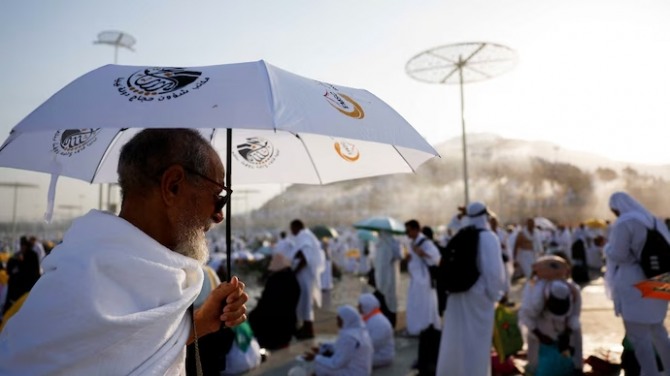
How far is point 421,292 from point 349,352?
2.78 m

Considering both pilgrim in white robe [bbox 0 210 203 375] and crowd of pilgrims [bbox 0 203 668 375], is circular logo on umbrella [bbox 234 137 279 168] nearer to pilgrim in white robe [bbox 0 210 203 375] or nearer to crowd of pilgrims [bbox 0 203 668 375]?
crowd of pilgrims [bbox 0 203 668 375]

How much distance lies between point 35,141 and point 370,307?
14.8ft

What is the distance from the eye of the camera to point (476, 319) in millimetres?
4379

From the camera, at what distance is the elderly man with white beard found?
1080 millimetres

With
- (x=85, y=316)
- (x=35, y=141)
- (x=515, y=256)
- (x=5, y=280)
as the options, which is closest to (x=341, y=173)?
(x=35, y=141)

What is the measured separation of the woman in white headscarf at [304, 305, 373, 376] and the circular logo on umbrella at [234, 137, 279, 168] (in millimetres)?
2688

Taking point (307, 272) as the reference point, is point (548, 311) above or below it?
above

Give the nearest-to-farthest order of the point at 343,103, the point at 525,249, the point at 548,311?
the point at 343,103
the point at 548,311
the point at 525,249

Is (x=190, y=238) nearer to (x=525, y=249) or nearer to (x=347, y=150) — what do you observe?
(x=347, y=150)

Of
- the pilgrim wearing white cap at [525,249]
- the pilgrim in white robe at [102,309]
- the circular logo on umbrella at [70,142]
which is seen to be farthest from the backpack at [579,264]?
the pilgrim in white robe at [102,309]

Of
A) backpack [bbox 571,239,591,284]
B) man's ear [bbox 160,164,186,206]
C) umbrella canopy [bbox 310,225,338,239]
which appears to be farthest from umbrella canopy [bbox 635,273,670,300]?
umbrella canopy [bbox 310,225,338,239]

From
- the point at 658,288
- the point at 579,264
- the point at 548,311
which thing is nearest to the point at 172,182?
the point at 658,288

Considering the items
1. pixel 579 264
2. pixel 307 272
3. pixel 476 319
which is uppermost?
pixel 476 319

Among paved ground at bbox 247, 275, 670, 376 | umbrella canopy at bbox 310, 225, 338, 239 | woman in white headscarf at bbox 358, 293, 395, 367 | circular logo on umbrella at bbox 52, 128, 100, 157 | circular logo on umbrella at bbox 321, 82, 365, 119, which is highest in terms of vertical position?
circular logo on umbrella at bbox 321, 82, 365, 119
